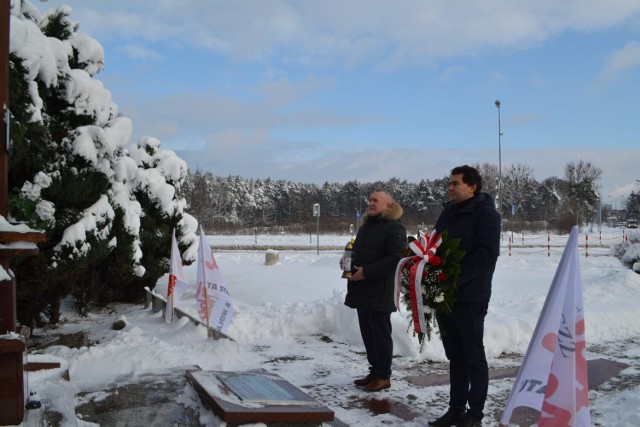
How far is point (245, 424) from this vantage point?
11.2 feet

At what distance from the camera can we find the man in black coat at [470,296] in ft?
13.4

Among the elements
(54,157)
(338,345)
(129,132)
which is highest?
(129,132)

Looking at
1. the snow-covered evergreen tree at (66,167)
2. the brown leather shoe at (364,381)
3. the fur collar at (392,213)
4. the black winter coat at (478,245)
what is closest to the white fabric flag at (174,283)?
the snow-covered evergreen tree at (66,167)

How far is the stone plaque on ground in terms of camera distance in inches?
135

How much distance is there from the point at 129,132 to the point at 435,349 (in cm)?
612

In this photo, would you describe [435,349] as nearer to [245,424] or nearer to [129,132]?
[245,424]

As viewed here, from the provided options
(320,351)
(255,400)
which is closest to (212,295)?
(320,351)

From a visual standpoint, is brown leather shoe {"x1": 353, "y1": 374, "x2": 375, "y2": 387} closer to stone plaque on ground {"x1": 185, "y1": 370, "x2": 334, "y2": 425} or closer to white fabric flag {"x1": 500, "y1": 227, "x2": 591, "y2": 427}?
stone plaque on ground {"x1": 185, "y1": 370, "x2": 334, "y2": 425}

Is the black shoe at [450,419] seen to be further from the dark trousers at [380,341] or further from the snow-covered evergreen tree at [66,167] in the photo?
the snow-covered evergreen tree at [66,167]

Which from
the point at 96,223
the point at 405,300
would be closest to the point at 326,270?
the point at 96,223

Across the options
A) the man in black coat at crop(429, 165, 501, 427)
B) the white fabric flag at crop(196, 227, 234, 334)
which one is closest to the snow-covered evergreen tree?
the white fabric flag at crop(196, 227, 234, 334)

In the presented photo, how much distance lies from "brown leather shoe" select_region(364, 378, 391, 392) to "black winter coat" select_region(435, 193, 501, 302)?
4.61 feet

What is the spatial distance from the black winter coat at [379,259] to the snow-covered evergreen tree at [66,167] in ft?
9.78

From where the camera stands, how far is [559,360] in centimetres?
328
